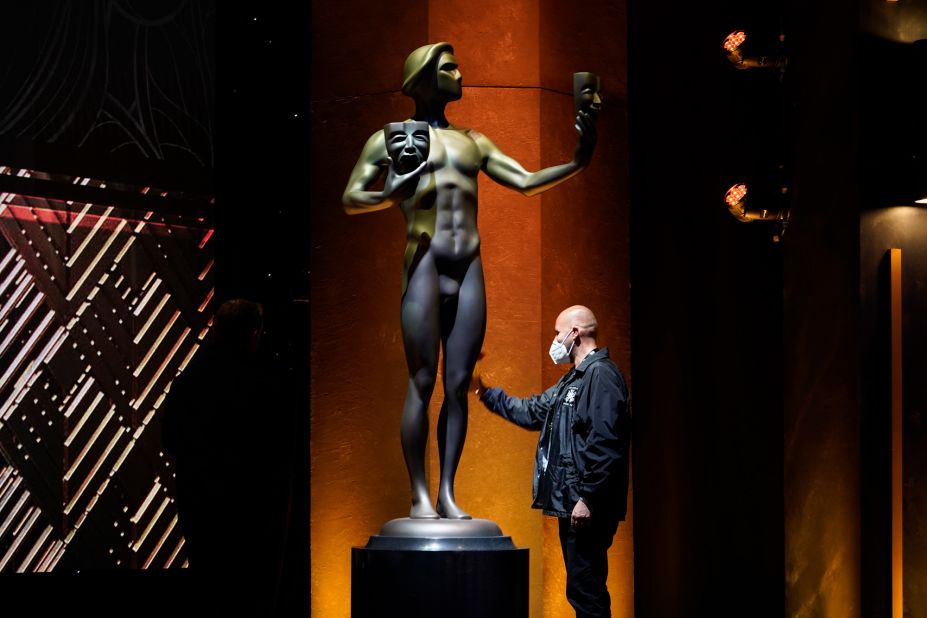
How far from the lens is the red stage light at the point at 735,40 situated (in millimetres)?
6738

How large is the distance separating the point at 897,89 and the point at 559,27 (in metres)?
1.66

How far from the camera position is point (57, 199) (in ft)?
24.0

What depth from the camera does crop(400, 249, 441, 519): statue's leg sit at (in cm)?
587

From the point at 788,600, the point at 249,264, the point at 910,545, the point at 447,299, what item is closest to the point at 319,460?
the point at 249,264

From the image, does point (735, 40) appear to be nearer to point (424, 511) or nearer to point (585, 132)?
point (585, 132)

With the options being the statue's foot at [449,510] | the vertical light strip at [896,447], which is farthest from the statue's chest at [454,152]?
the vertical light strip at [896,447]

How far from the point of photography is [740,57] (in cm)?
675

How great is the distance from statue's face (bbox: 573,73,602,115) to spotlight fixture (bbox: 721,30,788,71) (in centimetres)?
119

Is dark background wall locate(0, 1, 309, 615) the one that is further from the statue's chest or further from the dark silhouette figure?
the dark silhouette figure

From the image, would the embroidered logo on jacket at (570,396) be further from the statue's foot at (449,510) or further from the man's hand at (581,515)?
the statue's foot at (449,510)

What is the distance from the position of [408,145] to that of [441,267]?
544 millimetres

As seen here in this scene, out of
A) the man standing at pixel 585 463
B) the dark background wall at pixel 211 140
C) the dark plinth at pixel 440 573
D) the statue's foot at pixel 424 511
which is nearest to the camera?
the dark plinth at pixel 440 573

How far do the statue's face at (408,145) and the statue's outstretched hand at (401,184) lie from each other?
0.08 ft

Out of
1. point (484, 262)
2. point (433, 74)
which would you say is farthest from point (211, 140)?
point (433, 74)
